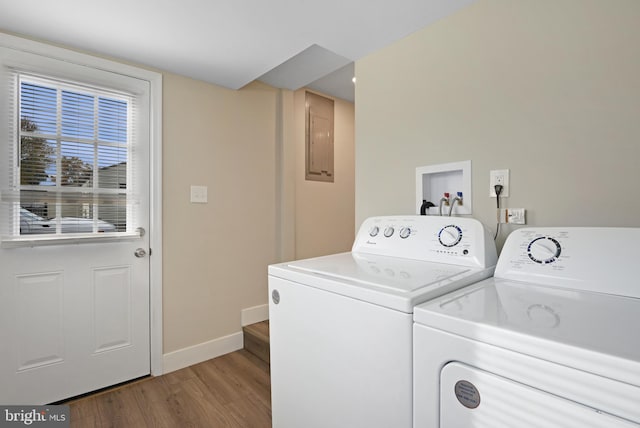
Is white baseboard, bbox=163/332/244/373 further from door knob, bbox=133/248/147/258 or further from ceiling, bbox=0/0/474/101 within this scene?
ceiling, bbox=0/0/474/101

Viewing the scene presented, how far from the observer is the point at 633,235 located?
3.03 feet

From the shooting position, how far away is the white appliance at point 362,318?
83 cm

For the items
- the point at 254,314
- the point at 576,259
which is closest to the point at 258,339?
the point at 254,314

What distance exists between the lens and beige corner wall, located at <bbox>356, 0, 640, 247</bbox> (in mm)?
1092

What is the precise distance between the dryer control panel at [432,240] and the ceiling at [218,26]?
1.02 meters

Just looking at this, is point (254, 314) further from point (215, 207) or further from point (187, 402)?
point (215, 207)

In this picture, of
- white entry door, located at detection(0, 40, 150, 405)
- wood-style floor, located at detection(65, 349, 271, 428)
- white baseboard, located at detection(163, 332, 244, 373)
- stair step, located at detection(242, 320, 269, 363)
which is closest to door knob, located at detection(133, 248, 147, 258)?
white entry door, located at detection(0, 40, 150, 405)

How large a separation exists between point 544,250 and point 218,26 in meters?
1.80

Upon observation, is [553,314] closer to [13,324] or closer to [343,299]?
[343,299]

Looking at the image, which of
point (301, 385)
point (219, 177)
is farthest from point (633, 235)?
point (219, 177)

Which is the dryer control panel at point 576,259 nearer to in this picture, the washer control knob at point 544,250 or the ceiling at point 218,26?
the washer control knob at point 544,250

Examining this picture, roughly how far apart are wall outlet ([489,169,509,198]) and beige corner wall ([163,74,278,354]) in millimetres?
1819

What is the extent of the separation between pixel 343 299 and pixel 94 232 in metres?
1.78

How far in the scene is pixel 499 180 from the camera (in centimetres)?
137
